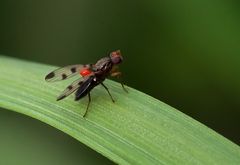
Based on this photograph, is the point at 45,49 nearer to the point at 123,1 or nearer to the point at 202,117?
the point at 123,1

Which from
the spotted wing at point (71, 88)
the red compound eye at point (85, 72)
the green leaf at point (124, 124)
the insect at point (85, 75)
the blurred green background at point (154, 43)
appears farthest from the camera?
the blurred green background at point (154, 43)

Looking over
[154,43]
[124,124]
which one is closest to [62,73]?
[124,124]

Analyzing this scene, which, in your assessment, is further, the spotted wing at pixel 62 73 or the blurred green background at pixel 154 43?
the blurred green background at pixel 154 43

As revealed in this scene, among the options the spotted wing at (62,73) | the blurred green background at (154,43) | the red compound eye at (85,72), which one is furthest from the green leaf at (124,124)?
the blurred green background at (154,43)

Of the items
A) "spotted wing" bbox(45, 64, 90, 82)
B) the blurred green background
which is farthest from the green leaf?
the blurred green background

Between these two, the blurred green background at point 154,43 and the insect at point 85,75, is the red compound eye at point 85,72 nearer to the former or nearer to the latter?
the insect at point 85,75

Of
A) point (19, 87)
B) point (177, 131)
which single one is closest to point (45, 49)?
point (19, 87)

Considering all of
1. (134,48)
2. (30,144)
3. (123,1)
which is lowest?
(30,144)

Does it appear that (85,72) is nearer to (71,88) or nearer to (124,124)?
(71,88)
